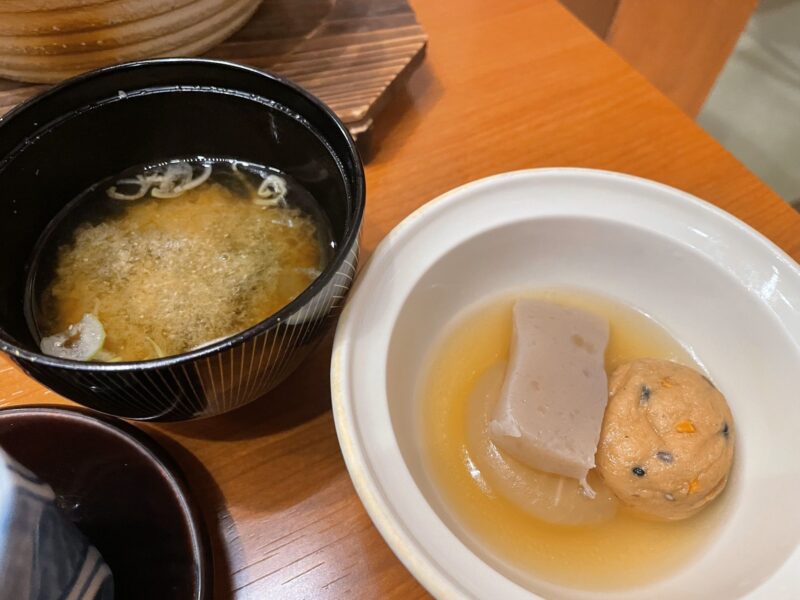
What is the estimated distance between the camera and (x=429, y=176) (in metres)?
1.27

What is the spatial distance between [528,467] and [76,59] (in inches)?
42.3

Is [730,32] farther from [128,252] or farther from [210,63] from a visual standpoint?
[128,252]

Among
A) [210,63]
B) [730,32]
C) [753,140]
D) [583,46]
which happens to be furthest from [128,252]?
[753,140]

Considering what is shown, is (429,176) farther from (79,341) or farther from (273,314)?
(79,341)

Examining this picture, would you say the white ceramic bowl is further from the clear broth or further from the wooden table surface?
the wooden table surface

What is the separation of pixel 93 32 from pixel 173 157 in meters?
0.27

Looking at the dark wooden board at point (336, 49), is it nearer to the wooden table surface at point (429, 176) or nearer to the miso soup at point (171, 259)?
the wooden table surface at point (429, 176)

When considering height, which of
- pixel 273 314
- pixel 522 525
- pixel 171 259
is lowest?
pixel 522 525

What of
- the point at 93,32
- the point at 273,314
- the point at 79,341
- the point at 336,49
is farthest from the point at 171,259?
the point at 336,49

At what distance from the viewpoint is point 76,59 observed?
1.17 metres

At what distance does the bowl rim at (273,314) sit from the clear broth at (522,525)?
312 millimetres

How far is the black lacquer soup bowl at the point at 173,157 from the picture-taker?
0.69 m

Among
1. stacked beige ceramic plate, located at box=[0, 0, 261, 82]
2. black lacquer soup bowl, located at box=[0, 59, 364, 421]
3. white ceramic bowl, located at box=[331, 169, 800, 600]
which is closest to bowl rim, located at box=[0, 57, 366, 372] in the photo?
black lacquer soup bowl, located at box=[0, 59, 364, 421]

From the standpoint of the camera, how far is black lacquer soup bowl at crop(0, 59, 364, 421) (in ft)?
2.26
